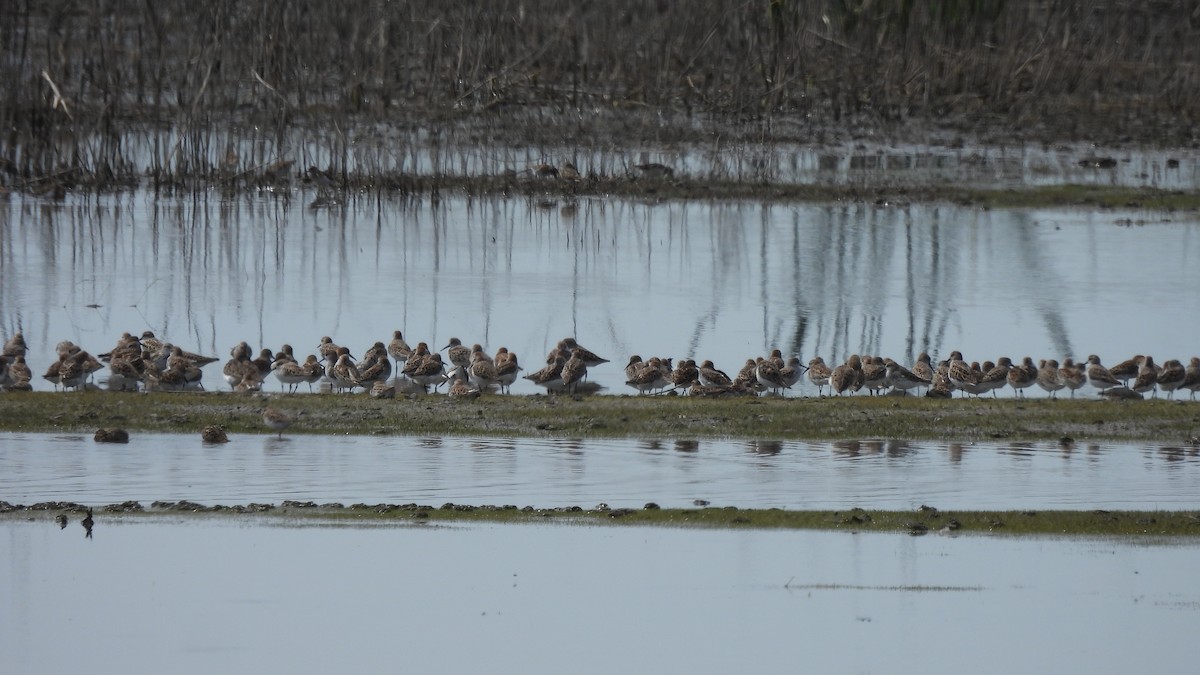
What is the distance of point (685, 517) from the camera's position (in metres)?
12.3

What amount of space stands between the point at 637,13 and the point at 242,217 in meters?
15.5

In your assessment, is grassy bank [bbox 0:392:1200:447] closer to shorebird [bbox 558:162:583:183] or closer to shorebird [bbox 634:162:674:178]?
shorebird [bbox 558:162:583:183]

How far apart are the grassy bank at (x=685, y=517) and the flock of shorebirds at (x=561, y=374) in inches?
163

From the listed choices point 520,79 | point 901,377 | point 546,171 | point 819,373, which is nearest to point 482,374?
point 819,373

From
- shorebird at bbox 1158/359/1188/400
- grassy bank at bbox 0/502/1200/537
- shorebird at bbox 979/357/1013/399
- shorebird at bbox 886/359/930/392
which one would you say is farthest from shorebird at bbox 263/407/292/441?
shorebird at bbox 1158/359/1188/400

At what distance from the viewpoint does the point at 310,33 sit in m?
34.2

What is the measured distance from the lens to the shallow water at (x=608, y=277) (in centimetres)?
2033

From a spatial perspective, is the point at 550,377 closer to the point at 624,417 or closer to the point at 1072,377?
the point at 624,417

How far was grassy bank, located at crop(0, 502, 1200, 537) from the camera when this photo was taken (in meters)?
12.1

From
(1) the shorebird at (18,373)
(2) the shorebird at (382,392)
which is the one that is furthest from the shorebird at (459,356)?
(1) the shorebird at (18,373)

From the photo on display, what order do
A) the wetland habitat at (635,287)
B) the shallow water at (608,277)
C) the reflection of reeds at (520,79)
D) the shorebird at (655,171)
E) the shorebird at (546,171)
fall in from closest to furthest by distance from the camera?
the wetland habitat at (635,287), the shallow water at (608,277), the reflection of reeds at (520,79), the shorebird at (546,171), the shorebird at (655,171)

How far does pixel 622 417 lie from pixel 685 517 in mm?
3446

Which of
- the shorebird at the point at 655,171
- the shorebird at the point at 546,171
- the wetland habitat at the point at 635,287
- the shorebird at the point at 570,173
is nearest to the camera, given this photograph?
the wetland habitat at the point at 635,287

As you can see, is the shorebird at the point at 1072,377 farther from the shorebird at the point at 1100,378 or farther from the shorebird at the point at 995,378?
the shorebird at the point at 995,378
